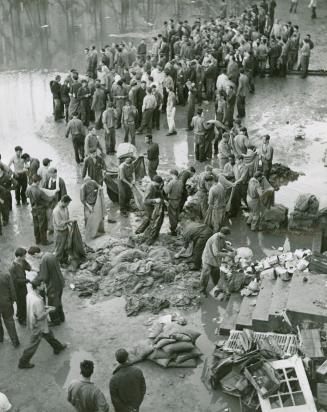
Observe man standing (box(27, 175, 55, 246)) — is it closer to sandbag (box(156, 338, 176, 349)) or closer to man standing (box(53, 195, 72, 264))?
man standing (box(53, 195, 72, 264))

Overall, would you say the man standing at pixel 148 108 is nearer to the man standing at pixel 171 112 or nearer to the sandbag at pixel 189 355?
the man standing at pixel 171 112

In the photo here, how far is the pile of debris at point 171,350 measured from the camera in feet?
34.9

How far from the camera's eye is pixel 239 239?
14.6 metres

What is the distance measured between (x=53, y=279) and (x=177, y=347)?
244cm

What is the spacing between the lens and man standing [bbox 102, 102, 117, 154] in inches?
723

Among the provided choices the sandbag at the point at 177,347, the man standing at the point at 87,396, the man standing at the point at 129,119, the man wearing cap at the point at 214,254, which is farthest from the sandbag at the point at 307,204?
the man standing at the point at 87,396

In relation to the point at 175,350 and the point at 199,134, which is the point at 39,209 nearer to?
the point at 175,350

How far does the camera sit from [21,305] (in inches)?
462

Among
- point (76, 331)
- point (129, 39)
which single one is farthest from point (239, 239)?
point (129, 39)

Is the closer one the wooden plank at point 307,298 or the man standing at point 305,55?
the wooden plank at point 307,298

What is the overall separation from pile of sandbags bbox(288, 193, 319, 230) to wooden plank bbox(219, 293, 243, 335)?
3122 millimetres

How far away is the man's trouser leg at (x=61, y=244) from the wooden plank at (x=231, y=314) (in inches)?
142

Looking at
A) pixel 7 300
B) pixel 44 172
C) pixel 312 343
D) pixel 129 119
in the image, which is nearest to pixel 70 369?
pixel 7 300

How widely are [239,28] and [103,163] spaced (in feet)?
42.1
